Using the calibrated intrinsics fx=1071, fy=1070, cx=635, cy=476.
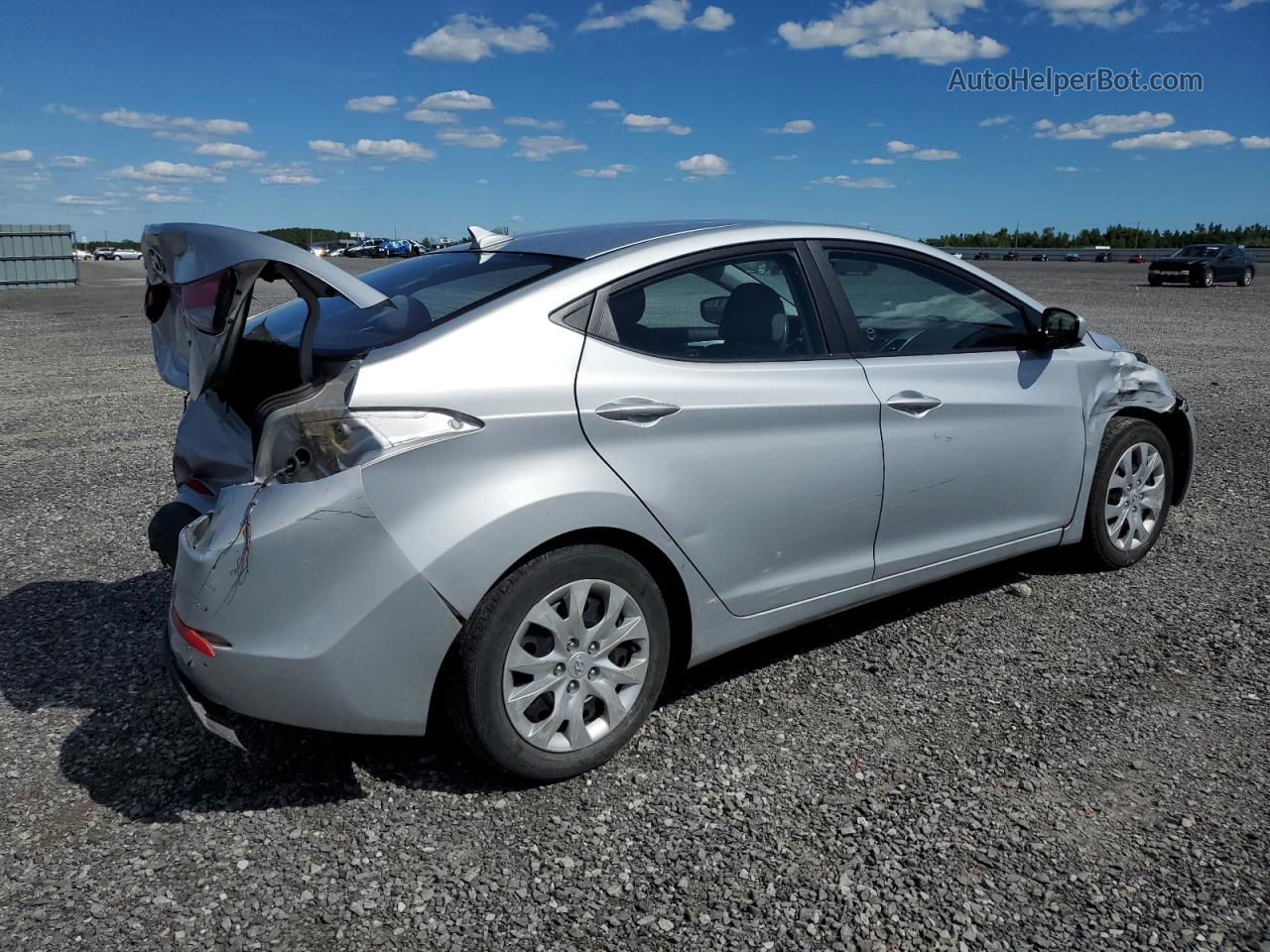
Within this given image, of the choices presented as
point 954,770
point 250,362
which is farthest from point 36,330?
point 954,770

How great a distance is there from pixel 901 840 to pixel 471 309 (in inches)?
75.7

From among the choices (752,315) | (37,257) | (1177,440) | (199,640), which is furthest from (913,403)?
(37,257)

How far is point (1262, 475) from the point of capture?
6961mm

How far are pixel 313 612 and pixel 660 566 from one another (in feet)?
3.47

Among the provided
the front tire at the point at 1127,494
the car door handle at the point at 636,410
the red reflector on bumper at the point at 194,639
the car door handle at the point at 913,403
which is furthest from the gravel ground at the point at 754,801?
the car door handle at the point at 636,410

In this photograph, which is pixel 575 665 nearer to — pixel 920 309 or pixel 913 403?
pixel 913 403

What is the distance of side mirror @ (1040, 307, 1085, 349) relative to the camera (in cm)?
437

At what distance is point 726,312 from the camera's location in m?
3.69

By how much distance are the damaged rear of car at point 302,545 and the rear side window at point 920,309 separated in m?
1.64

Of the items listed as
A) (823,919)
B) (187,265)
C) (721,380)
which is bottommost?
(823,919)

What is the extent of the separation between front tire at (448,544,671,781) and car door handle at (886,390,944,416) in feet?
3.89

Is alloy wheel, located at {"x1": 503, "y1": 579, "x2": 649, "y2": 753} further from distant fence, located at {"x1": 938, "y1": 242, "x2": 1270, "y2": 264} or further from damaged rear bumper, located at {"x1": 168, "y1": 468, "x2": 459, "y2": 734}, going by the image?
distant fence, located at {"x1": 938, "y1": 242, "x2": 1270, "y2": 264}

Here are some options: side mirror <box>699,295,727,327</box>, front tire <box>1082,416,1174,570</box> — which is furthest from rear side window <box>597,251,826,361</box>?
front tire <box>1082,416,1174,570</box>

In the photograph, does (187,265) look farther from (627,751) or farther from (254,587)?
(627,751)
